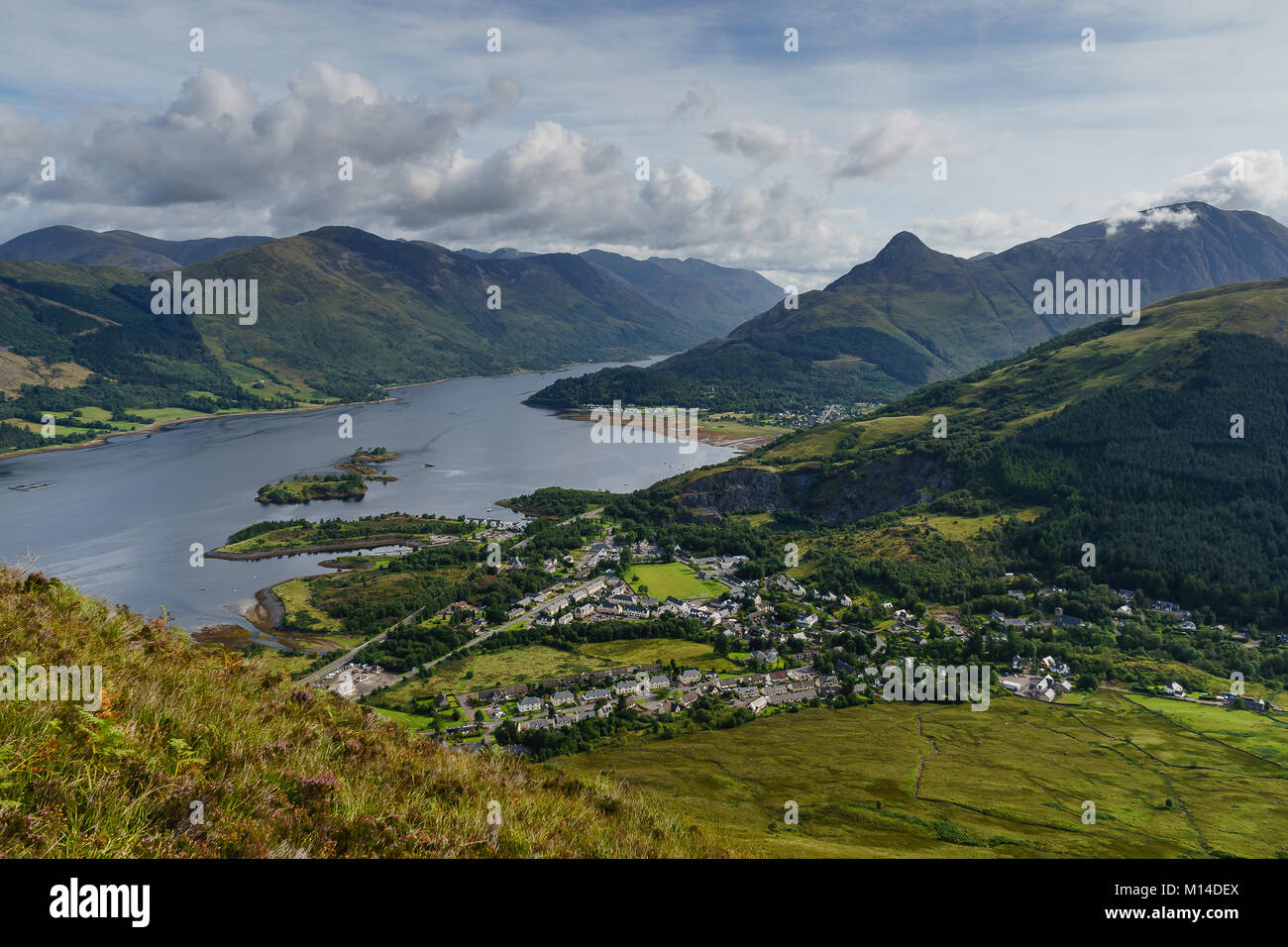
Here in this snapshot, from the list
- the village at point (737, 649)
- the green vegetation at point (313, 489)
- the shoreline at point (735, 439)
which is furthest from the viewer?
the shoreline at point (735, 439)

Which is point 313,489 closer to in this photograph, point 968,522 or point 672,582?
point 672,582

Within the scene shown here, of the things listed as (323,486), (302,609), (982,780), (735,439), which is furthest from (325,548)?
(735,439)

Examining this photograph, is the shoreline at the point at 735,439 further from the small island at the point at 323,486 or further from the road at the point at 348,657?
the road at the point at 348,657

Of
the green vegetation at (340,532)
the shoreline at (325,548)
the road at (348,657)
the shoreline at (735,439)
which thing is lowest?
the road at (348,657)
